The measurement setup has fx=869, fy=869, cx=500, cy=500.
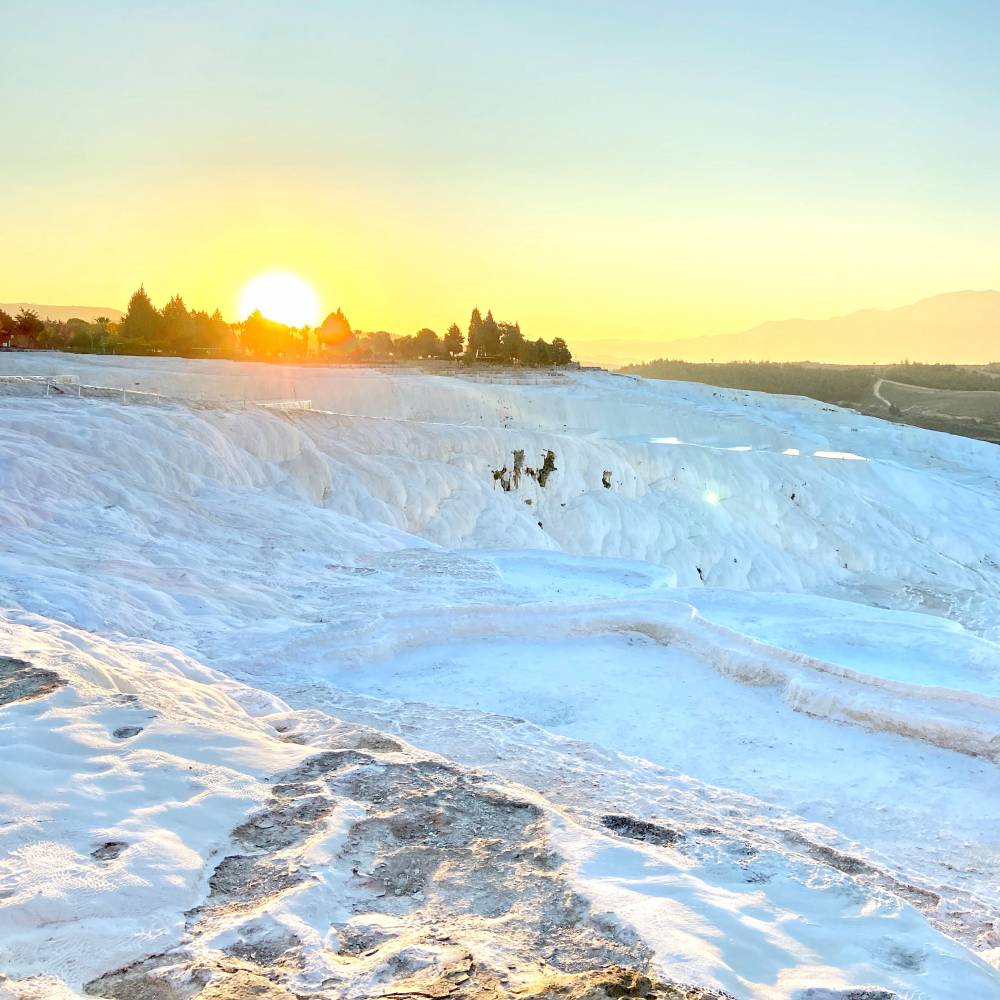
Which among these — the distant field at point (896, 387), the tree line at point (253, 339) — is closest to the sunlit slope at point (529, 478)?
the tree line at point (253, 339)

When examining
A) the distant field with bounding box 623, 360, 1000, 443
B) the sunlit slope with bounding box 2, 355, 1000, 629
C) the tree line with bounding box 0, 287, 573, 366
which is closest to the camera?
the sunlit slope with bounding box 2, 355, 1000, 629

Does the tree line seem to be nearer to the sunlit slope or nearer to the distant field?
the sunlit slope

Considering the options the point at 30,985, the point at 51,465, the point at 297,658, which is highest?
the point at 51,465

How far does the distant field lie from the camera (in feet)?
191

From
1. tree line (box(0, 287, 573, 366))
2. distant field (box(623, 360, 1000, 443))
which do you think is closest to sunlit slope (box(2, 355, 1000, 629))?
tree line (box(0, 287, 573, 366))

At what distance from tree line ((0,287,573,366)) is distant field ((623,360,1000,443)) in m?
25.1

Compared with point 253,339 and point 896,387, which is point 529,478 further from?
point 896,387

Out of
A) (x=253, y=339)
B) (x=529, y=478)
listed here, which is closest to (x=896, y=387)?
(x=253, y=339)

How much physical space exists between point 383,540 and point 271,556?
101 inches

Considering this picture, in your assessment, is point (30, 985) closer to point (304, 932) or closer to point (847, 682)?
point (304, 932)

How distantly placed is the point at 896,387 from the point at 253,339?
57.1 metres

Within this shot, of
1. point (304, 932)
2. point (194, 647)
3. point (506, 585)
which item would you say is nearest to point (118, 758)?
point (304, 932)

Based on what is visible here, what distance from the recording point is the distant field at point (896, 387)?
2297 inches

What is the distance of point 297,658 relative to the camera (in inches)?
318
